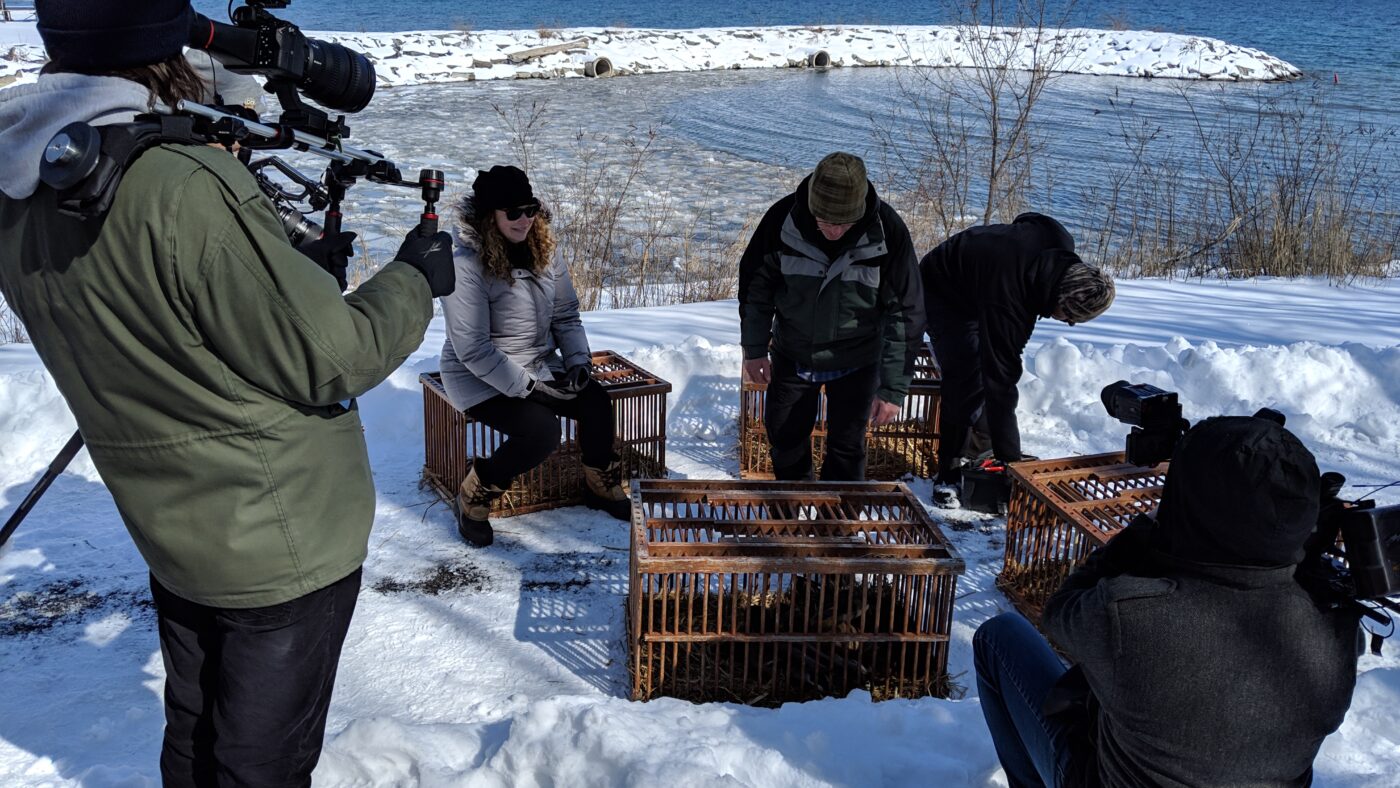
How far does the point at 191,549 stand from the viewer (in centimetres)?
171

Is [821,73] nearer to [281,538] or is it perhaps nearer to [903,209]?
[903,209]

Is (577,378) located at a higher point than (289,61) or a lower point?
lower

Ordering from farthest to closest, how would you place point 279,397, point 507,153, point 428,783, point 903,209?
point 507,153 < point 903,209 < point 428,783 < point 279,397

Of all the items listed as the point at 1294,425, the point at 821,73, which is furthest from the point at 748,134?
the point at 1294,425

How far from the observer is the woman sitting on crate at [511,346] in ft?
12.6

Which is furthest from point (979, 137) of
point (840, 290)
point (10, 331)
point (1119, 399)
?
point (1119, 399)

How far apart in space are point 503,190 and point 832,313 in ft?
4.04

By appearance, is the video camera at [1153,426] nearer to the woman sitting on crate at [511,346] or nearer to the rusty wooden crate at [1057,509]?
the rusty wooden crate at [1057,509]

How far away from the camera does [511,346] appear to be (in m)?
4.03

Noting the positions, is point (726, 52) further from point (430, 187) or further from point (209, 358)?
point (209, 358)

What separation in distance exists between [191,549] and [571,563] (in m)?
2.26

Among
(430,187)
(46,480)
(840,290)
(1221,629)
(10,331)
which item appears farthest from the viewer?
(10,331)

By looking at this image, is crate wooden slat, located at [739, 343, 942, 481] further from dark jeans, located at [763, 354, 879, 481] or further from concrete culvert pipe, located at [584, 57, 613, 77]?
concrete culvert pipe, located at [584, 57, 613, 77]

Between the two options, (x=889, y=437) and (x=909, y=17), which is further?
(x=909, y=17)
